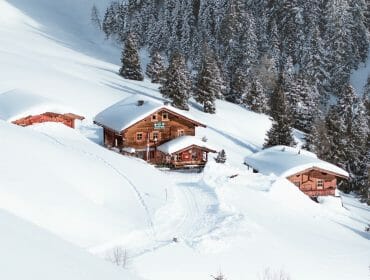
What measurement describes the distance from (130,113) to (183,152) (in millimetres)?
5859

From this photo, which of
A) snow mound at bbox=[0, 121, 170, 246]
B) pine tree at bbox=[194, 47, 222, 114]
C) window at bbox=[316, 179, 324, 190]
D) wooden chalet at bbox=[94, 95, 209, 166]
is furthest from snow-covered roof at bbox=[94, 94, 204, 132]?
pine tree at bbox=[194, 47, 222, 114]

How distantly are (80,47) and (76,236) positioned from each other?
272ft

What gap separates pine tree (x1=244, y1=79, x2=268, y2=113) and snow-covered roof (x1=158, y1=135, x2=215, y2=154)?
28578mm

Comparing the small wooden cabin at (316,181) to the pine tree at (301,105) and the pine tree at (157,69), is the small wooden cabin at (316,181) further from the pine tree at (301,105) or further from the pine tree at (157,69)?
the pine tree at (157,69)

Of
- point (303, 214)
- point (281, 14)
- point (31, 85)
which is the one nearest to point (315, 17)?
point (281, 14)

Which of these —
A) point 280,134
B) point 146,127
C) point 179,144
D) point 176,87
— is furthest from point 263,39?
point 179,144

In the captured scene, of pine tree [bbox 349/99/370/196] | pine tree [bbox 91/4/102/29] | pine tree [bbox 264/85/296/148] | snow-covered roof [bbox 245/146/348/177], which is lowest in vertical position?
pine tree [bbox 349/99/370/196]

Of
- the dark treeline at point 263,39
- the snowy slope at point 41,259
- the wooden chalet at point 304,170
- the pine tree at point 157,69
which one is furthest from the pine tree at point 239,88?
the snowy slope at point 41,259

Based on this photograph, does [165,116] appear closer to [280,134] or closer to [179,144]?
[179,144]

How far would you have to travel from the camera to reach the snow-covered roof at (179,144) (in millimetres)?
46750

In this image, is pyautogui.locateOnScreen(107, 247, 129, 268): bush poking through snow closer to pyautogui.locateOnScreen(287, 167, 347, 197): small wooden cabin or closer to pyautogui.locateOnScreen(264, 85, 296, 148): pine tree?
pyautogui.locateOnScreen(287, 167, 347, 197): small wooden cabin

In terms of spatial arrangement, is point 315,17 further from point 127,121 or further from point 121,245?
point 121,245

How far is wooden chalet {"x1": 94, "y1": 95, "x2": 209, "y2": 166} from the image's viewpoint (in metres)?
47.2

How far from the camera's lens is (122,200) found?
86.3ft
